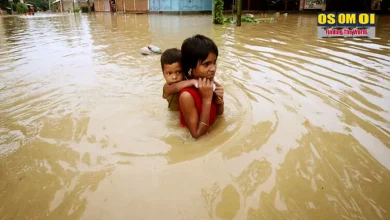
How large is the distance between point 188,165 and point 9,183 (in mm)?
1255

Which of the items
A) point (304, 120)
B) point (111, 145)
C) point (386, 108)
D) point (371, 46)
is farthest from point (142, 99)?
point (371, 46)

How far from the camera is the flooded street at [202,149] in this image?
1.49 meters

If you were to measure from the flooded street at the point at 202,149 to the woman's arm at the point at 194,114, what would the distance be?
12cm

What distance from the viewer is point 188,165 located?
73.0 inches

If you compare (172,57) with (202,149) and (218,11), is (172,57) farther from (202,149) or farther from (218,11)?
(218,11)

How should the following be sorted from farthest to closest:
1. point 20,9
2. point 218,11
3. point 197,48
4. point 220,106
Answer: point 20,9 → point 218,11 → point 220,106 → point 197,48

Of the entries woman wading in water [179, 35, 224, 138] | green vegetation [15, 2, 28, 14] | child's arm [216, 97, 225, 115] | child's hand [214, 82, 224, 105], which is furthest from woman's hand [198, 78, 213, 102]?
green vegetation [15, 2, 28, 14]

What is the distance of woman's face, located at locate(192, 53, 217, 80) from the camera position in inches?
79.0

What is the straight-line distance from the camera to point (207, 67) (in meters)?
2.04

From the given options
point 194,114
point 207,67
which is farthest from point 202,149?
point 207,67

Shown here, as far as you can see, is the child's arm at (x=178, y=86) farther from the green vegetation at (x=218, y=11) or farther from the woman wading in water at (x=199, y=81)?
the green vegetation at (x=218, y=11)

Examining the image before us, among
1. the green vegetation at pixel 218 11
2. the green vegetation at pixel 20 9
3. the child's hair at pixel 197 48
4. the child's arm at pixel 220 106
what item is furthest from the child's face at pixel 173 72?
the green vegetation at pixel 20 9

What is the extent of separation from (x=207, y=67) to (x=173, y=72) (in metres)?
0.35

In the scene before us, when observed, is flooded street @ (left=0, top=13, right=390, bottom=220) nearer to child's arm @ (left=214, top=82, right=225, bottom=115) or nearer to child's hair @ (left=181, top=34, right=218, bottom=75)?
child's arm @ (left=214, top=82, right=225, bottom=115)
